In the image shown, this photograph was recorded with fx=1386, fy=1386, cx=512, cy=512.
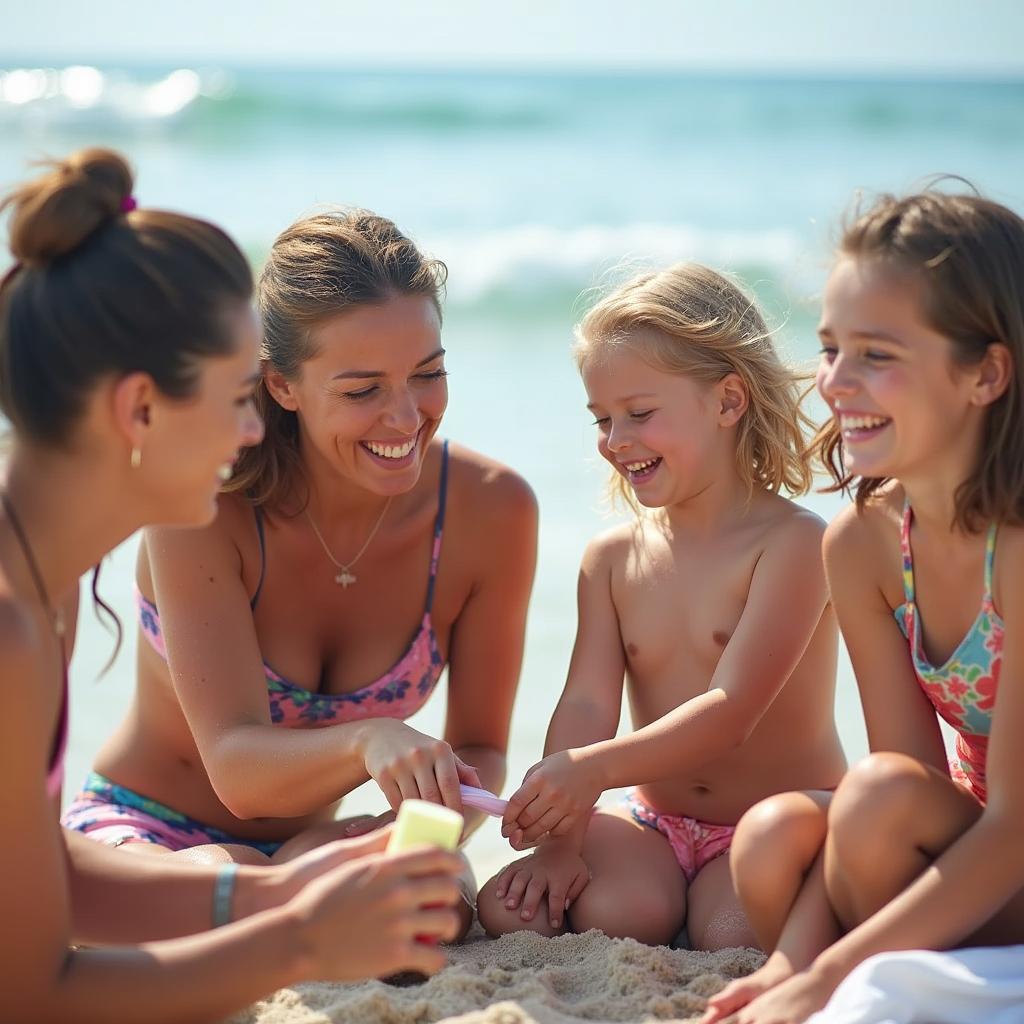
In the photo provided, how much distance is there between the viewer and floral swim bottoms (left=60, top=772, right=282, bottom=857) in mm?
3307

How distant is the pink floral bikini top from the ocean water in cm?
141

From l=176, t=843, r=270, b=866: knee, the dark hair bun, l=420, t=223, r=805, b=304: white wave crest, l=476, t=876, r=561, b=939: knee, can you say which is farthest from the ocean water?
the dark hair bun

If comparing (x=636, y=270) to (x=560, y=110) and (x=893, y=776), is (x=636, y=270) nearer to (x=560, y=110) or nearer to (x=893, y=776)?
(x=893, y=776)

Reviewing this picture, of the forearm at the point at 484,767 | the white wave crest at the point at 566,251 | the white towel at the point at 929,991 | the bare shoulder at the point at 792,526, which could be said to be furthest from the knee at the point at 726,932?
the white wave crest at the point at 566,251

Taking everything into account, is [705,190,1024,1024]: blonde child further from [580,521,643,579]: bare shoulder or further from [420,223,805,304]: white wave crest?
[420,223,805,304]: white wave crest

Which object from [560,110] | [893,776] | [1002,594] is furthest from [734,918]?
[560,110]

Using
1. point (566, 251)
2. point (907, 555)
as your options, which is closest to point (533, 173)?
point (566, 251)

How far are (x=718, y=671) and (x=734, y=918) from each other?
531 mm

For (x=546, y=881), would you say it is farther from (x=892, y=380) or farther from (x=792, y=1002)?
(x=892, y=380)

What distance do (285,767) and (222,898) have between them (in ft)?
2.03

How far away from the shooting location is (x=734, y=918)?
117 inches

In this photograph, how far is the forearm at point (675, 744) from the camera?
9.70ft

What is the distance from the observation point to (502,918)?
120 inches

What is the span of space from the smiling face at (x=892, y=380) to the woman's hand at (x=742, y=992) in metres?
0.89
